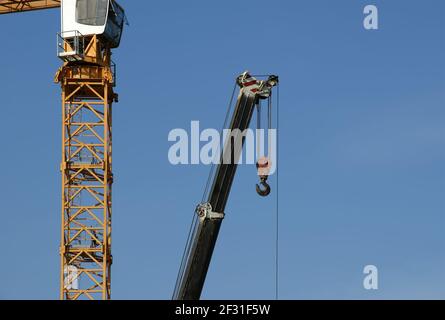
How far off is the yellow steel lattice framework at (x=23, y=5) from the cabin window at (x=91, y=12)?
2653mm

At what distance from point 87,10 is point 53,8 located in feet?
10.3

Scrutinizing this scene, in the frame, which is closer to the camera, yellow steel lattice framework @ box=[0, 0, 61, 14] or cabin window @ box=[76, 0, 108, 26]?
cabin window @ box=[76, 0, 108, 26]

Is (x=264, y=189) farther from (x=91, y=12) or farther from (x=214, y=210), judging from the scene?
(x=91, y=12)

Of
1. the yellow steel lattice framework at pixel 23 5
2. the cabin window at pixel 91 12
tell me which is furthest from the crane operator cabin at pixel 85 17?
the yellow steel lattice framework at pixel 23 5

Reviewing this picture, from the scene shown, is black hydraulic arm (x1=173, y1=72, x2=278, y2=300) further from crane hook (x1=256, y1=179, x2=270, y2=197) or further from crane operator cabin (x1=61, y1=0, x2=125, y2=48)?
crane operator cabin (x1=61, y1=0, x2=125, y2=48)

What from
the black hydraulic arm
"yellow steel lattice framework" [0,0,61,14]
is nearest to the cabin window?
"yellow steel lattice framework" [0,0,61,14]

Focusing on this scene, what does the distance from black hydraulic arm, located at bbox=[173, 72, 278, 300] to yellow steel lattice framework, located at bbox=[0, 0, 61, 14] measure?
35098mm

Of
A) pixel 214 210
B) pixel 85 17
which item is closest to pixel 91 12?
pixel 85 17

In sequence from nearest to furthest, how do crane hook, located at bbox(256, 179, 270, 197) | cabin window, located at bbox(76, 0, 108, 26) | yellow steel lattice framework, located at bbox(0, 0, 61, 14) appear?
crane hook, located at bbox(256, 179, 270, 197)
cabin window, located at bbox(76, 0, 108, 26)
yellow steel lattice framework, located at bbox(0, 0, 61, 14)

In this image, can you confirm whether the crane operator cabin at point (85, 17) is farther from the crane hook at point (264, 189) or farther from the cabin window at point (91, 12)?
the crane hook at point (264, 189)

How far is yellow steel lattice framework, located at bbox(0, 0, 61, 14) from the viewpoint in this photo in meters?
102
